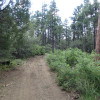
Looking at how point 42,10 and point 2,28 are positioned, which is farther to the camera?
point 42,10

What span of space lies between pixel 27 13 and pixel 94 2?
69.6 feet

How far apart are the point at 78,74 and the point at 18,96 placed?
2.09 m

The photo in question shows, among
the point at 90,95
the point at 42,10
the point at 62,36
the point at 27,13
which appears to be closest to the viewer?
the point at 90,95

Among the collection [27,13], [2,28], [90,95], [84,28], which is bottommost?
[90,95]

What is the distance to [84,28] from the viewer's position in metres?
28.5

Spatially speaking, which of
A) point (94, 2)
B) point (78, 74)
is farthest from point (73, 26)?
point (78, 74)

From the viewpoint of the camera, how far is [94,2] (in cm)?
2241

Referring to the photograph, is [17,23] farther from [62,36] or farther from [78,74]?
[62,36]

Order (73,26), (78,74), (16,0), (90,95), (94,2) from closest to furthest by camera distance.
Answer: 1. (90,95)
2. (78,74)
3. (16,0)
4. (94,2)
5. (73,26)

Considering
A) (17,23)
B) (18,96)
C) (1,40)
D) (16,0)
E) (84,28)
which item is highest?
(84,28)

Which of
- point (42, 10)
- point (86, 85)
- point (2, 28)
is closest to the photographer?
point (86, 85)

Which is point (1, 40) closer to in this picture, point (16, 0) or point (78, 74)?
point (16, 0)

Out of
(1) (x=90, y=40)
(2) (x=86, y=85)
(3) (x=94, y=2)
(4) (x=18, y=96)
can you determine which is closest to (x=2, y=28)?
(4) (x=18, y=96)

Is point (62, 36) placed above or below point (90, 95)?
above
